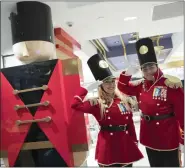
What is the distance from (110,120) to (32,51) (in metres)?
0.65

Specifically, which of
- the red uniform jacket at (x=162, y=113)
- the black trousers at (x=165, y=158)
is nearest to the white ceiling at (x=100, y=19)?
the red uniform jacket at (x=162, y=113)

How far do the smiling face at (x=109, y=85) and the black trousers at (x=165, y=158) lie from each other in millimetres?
418

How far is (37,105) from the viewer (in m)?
1.46

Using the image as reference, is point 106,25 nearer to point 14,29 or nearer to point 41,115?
point 14,29

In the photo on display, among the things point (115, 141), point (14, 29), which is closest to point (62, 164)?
point (115, 141)

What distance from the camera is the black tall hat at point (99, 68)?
134 cm

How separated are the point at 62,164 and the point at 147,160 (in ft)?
1.68

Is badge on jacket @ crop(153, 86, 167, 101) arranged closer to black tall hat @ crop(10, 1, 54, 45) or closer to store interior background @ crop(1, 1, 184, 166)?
store interior background @ crop(1, 1, 184, 166)

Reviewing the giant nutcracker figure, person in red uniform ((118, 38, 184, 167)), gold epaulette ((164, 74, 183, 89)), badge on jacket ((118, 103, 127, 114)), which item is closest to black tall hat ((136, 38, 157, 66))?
person in red uniform ((118, 38, 184, 167))

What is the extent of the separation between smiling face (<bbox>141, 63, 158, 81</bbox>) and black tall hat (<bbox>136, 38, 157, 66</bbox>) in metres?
0.02

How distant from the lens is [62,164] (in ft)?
4.85

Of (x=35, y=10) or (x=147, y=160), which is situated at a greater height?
(x=35, y=10)

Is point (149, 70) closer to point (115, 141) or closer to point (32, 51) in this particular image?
point (115, 141)

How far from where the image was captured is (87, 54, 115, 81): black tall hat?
1.34 m
